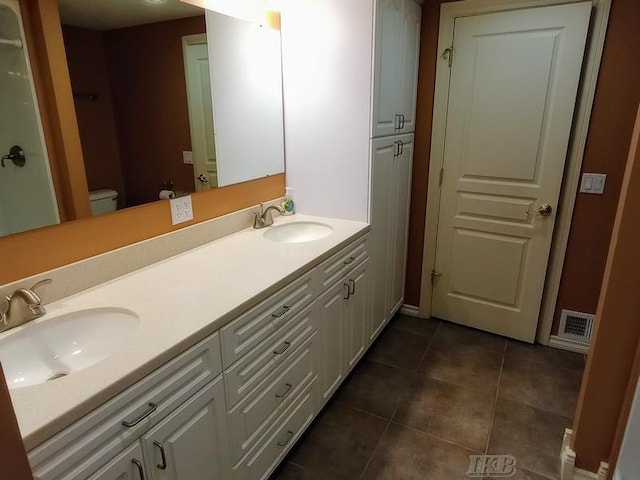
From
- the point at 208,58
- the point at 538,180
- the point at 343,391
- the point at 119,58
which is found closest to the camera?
the point at 119,58

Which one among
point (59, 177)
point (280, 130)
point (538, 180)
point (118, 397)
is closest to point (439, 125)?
point (538, 180)

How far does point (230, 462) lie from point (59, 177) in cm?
112

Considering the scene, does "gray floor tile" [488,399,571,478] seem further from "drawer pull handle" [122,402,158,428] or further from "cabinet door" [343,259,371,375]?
"drawer pull handle" [122,402,158,428]

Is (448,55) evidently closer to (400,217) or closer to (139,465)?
(400,217)

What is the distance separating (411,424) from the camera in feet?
6.60

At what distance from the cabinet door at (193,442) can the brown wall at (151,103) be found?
86cm

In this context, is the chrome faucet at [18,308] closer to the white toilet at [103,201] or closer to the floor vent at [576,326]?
the white toilet at [103,201]

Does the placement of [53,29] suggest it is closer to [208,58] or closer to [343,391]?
[208,58]

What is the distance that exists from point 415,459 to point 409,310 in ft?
4.47

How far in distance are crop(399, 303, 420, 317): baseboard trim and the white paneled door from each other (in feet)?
0.74

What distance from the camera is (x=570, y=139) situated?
2.28m

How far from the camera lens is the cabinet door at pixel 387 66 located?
1989mm

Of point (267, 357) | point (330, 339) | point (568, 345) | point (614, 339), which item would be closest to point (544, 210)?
point (568, 345)

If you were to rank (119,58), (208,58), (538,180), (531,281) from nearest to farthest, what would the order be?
(119,58) → (208,58) → (538,180) → (531,281)
